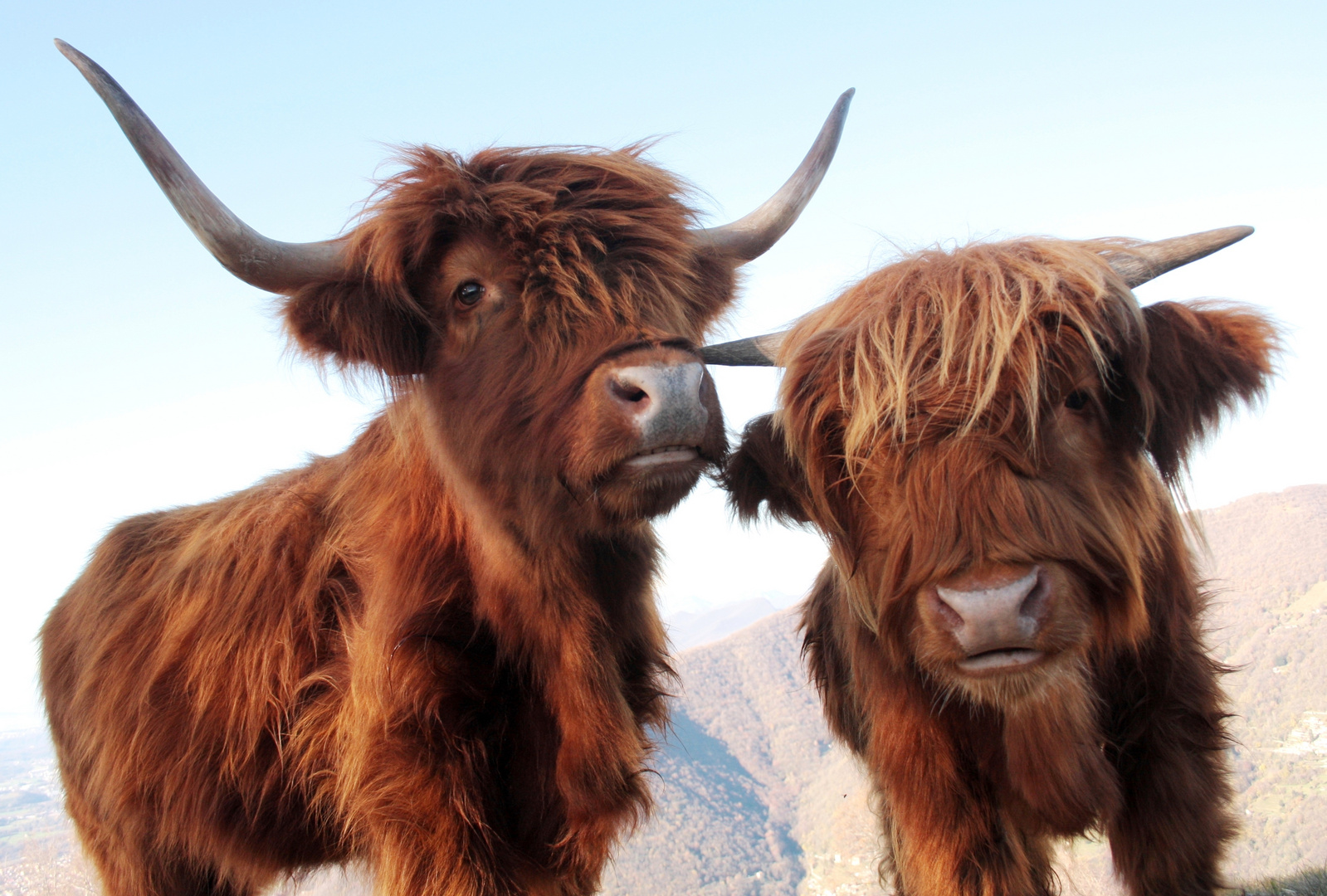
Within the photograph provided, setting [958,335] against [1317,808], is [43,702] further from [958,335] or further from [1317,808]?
[1317,808]

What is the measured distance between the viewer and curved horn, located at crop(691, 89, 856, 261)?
2871 millimetres

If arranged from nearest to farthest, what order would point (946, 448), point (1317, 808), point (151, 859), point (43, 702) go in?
point (946, 448) < point (151, 859) < point (43, 702) < point (1317, 808)

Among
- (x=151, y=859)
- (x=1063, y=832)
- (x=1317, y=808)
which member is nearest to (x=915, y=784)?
(x=1063, y=832)

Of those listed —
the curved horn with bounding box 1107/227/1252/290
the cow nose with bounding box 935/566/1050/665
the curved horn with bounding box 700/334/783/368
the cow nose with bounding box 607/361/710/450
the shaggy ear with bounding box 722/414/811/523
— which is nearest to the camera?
the cow nose with bounding box 935/566/1050/665

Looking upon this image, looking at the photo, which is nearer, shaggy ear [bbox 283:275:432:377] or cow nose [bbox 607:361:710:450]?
cow nose [bbox 607:361:710:450]

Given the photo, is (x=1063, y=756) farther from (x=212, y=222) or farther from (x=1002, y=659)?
(x=212, y=222)

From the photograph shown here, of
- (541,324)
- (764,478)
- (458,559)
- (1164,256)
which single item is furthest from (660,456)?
(1164,256)

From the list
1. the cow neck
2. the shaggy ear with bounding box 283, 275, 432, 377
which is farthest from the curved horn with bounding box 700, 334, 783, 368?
the shaggy ear with bounding box 283, 275, 432, 377

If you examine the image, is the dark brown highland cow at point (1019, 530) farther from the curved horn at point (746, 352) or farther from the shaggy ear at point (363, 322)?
the shaggy ear at point (363, 322)

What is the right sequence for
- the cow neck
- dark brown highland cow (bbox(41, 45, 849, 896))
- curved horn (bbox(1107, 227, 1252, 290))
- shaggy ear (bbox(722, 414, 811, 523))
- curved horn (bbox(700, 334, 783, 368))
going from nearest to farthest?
1. dark brown highland cow (bbox(41, 45, 849, 896))
2. curved horn (bbox(1107, 227, 1252, 290))
3. the cow neck
4. shaggy ear (bbox(722, 414, 811, 523))
5. curved horn (bbox(700, 334, 783, 368))

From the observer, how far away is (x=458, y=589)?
8.22 ft

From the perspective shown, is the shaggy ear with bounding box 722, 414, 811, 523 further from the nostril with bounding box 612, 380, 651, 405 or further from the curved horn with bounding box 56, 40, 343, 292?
the curved horn with bounding box 56, 40, 343, 292

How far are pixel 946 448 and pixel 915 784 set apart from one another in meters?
1.00

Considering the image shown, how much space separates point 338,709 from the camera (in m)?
2.57
